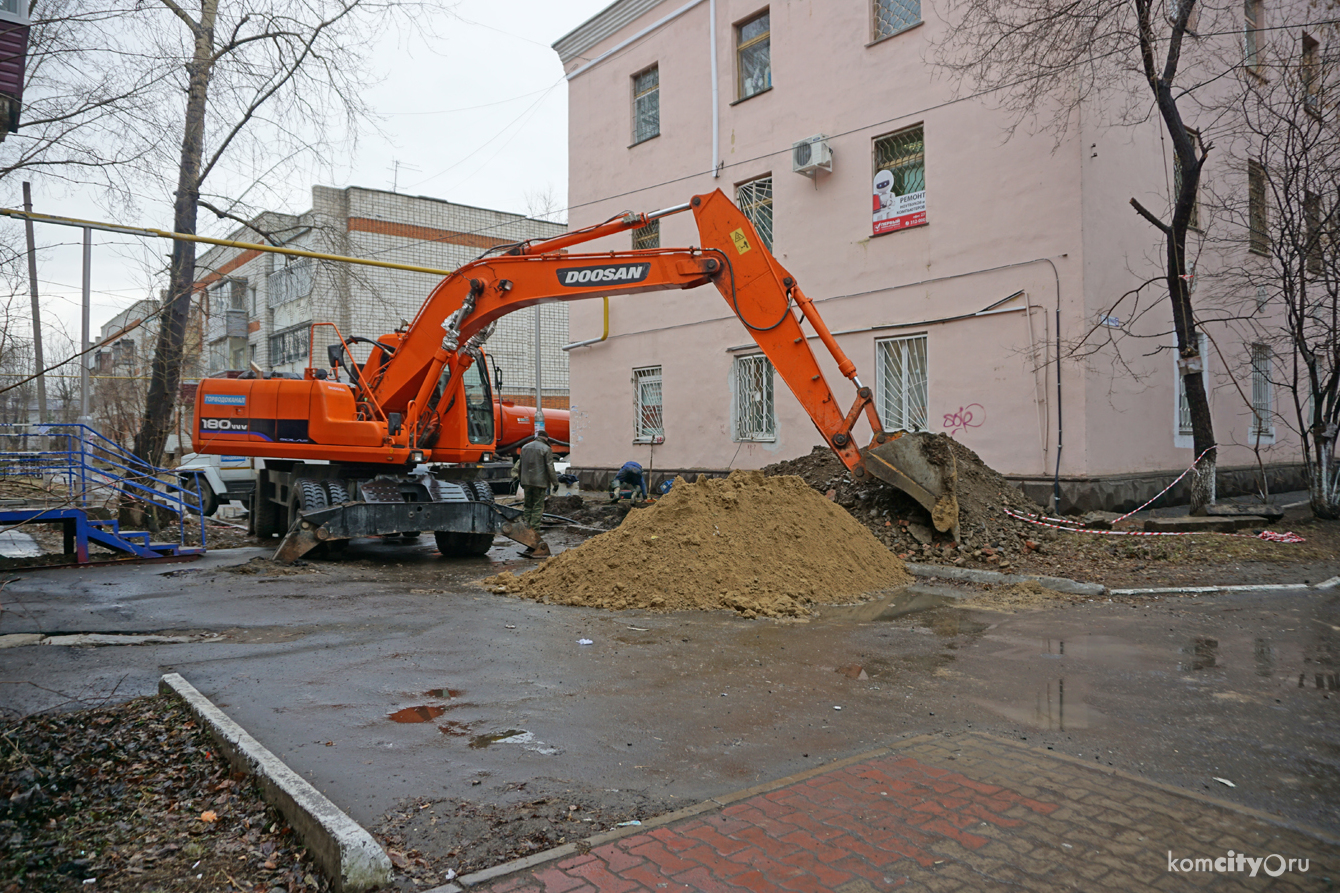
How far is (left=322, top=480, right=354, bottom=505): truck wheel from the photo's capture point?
10.9m

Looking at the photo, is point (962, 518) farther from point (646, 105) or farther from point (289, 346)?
point (289, 346)

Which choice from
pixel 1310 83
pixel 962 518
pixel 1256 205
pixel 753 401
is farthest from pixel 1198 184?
pixel 962 518

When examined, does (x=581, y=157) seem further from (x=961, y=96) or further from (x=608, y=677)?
(x=608, y=677)

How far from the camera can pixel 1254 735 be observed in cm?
421

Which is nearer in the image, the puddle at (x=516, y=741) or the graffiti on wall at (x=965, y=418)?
the puddle at (x=516, y=741)

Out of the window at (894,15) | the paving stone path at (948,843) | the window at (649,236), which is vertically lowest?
the paving stone path at (948,843)

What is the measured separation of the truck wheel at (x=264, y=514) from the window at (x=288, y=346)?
1974 cm

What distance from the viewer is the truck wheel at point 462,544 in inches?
462

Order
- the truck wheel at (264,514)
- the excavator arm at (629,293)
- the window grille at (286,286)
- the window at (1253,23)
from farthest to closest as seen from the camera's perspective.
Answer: the window grille at (286,286)
the window at (1253,23)
the truck wheel at (264,514)
the excavator arm at (629,293)

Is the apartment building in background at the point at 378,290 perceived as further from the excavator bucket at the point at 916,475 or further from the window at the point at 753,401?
the excavator bucket at the point at 916,475

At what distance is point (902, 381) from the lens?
1394 centimetres

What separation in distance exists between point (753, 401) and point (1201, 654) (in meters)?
10.9

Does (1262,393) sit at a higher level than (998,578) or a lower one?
higher

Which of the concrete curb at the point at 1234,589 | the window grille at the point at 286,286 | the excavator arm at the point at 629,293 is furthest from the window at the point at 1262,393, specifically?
the window grille at the point at 286,286
